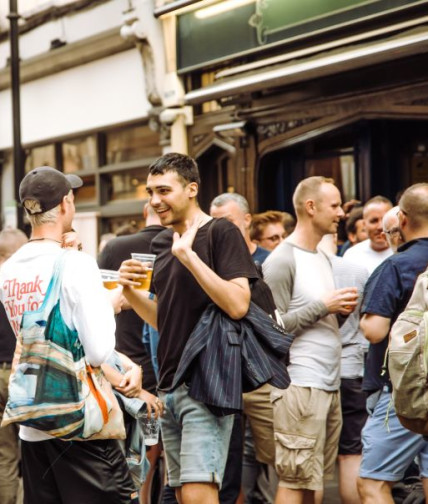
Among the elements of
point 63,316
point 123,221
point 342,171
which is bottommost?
point 63,316

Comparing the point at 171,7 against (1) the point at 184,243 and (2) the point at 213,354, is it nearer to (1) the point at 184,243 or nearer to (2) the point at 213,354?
(1) the point at 184,243

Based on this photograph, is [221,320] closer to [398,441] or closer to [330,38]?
[398,441]

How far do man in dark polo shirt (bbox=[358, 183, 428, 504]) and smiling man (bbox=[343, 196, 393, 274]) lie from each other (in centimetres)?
223

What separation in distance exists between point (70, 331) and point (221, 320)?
37.1 inches

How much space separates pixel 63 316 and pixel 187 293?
99 cm

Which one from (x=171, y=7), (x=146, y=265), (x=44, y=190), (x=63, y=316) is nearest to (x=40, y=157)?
(x=171, y=7)

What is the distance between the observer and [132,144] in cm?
1504

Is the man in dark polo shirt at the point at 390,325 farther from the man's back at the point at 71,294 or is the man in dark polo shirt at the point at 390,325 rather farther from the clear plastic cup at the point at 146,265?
the man's back at the point at 71,294

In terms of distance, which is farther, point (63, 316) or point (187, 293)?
point (187, 293)

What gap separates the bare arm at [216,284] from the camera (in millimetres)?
5016

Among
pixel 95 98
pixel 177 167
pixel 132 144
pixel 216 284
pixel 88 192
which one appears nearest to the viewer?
pixel 216 284

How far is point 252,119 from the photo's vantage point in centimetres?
1205

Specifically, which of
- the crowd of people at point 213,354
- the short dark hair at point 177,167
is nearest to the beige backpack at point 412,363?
the crowd of people at point 213,354

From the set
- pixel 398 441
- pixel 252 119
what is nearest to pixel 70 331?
pixel 398 441
